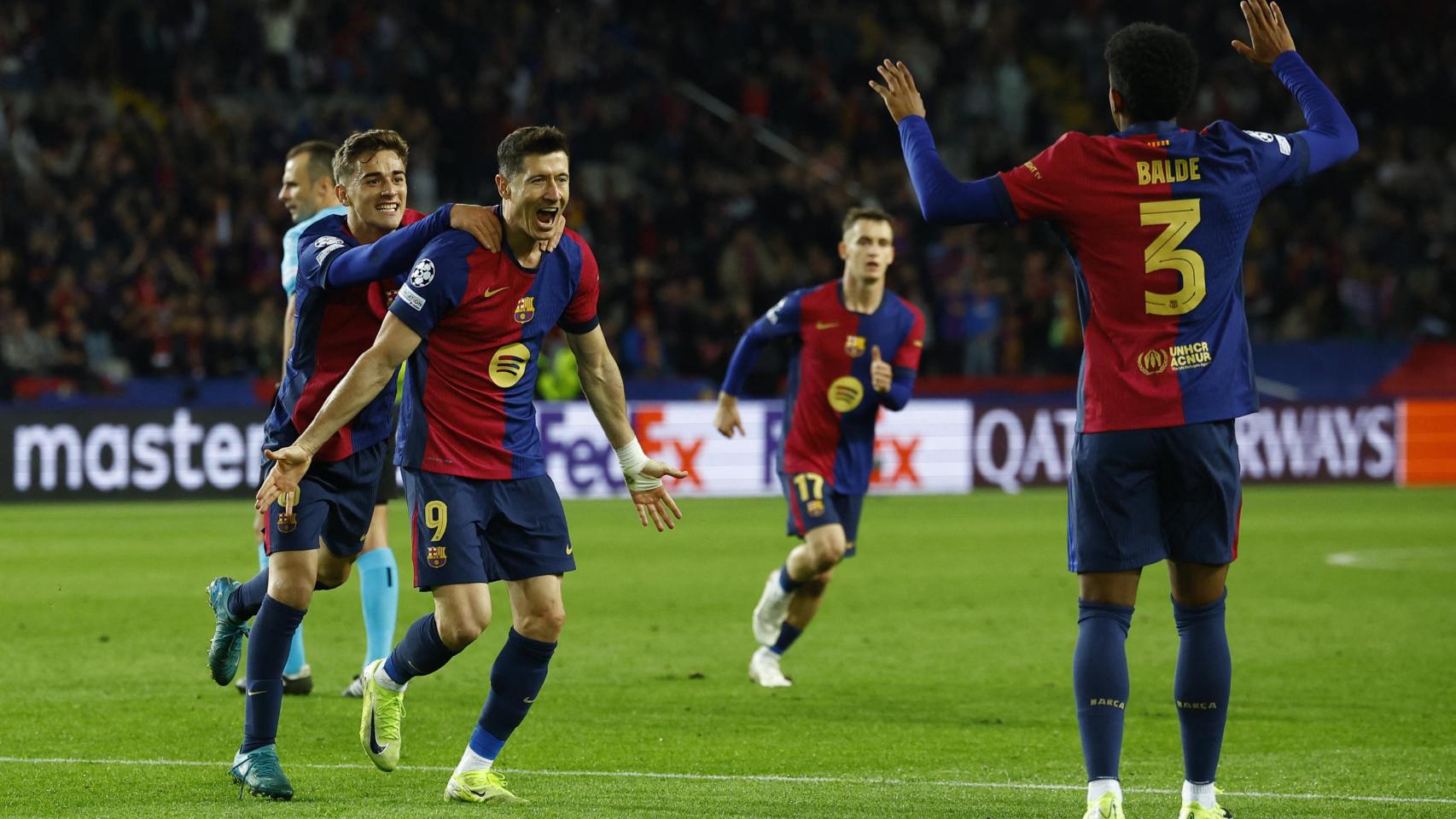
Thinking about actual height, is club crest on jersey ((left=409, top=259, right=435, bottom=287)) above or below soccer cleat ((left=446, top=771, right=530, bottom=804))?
above

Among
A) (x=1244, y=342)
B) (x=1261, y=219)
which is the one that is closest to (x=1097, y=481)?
(x=1244, y=342)

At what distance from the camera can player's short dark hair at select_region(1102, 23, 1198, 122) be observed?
518 cm

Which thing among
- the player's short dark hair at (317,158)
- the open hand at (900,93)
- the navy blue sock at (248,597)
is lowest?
the navy blue sock at (248,597)

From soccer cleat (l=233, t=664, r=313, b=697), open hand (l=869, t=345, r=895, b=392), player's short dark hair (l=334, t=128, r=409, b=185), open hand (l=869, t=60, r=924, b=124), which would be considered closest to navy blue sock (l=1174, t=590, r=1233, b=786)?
open hand (l=869, t=60, r=924, b=124)

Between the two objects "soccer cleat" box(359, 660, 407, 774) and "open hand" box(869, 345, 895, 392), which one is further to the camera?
"open hand" box(869, 345, 895, 392)

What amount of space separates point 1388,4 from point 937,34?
7457 mm

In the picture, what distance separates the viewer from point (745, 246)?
24.8 meters

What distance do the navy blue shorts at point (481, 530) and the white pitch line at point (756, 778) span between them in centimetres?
92

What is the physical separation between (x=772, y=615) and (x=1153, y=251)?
4.52 m

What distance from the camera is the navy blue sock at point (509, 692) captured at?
239 inches

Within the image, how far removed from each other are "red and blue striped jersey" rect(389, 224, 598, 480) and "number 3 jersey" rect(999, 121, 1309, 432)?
1.67m

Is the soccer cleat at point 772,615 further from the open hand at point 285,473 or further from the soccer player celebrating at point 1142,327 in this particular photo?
the soccer player celebrating at point 1142,327

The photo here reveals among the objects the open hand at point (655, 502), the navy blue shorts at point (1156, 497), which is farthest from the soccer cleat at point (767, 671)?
the navy blue shorts at point (1156, 497)

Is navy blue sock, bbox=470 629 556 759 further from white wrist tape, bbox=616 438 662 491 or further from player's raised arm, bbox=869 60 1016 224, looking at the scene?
player's raised arm, bbox=869 60 1016 224
